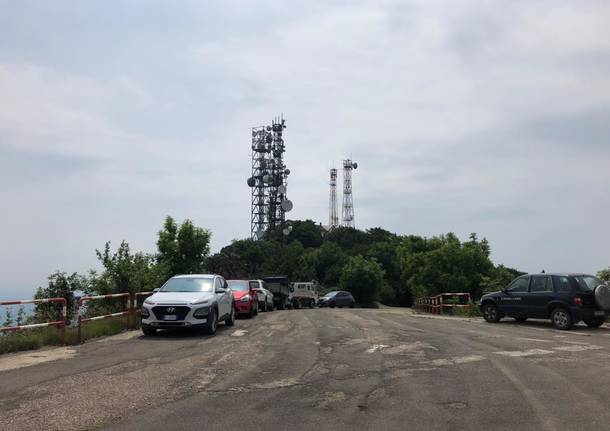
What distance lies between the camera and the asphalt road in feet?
21.9

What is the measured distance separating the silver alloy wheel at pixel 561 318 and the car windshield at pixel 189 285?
10.5m

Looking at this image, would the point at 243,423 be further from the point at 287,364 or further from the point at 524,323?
the point at 524,323

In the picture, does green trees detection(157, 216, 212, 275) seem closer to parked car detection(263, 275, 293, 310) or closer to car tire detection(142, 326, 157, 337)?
parked car detection(263, 275, 293, 310)

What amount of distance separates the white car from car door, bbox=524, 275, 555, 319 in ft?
32.9

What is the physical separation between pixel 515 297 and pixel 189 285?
1086 centimetres

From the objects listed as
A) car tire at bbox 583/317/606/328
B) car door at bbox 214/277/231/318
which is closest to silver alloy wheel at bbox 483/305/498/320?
car tire at bbox 583/317/606/328

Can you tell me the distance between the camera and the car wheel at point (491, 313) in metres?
20.8

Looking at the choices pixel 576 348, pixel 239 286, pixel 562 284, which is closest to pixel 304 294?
pixel 239 286

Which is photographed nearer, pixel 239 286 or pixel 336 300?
pixel 239 286

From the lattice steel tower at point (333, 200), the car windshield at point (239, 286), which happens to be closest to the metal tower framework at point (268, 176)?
the lattice steel tower at point (333, 200)

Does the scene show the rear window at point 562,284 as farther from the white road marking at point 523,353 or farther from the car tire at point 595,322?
the white road marking at point 523,353

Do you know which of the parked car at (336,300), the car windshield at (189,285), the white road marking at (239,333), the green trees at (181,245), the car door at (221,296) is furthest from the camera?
the parked car at (336,300)

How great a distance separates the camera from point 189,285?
56.9 ft

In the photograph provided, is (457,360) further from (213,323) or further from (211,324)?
(213,323)
